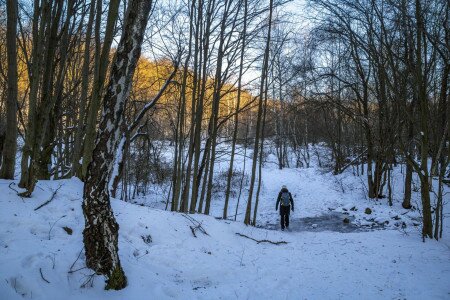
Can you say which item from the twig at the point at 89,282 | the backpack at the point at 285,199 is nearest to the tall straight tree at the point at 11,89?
the twig at the point at 89,282

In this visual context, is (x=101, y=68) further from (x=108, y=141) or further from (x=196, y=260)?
(x=196, y=260)

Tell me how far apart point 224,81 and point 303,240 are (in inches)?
235

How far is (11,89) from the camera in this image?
5.06 metres

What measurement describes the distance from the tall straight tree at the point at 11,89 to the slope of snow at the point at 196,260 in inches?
22.7

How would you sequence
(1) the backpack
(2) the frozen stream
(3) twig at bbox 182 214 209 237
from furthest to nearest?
(1) the backpack < (2) the frozen stream < (3) twig at bbox 182 214 209 237

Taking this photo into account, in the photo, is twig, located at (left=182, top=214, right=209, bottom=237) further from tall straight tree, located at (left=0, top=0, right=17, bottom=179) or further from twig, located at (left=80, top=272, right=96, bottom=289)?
tall straight tree, located at (left=0, top=0, right=17, bottom=179)

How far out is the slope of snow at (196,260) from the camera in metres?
3.75

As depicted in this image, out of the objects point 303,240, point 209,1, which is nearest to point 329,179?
point 303,240

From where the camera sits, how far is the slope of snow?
12.3ft

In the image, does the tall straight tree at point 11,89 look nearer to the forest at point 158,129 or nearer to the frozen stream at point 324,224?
the forest at point 158,129

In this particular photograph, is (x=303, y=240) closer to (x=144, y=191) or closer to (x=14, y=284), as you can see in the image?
(x=14, y=284)

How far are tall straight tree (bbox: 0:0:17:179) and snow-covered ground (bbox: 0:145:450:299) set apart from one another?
0.52 metres

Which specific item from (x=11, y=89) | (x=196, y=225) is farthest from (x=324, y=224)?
(x=11, y=89)

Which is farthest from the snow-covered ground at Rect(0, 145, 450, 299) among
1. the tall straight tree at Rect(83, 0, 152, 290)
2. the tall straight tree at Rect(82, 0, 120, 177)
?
the tall straight tree at Rect(82, 0, 120, 177)
